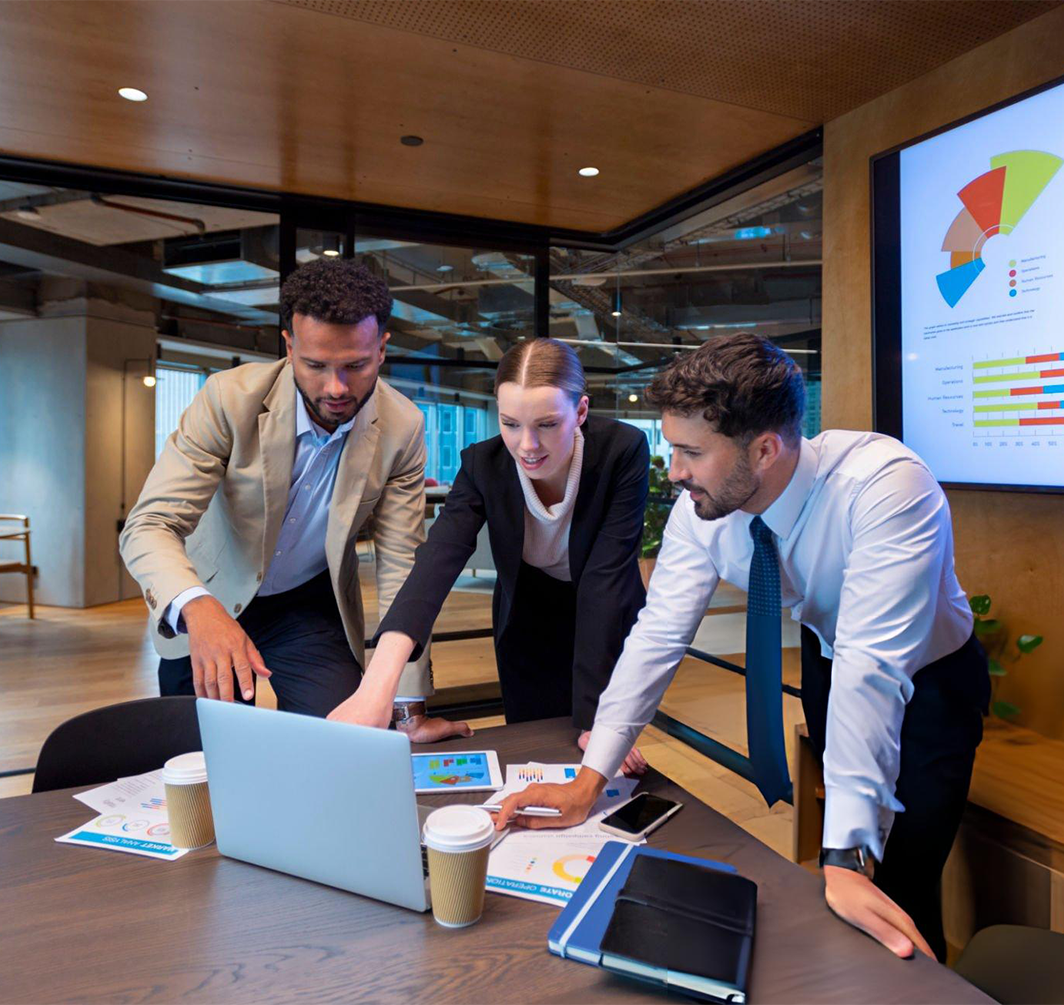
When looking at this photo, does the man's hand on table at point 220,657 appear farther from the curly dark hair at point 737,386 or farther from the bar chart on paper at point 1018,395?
the bar chart on paper at point 1018,395

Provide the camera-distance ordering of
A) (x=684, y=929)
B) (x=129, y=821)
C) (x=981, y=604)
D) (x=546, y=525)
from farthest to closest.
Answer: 1. (x=981, y=604)
2. (x=546, y=525)
3. (x=129, y=821)
4. (x=684, y=929)

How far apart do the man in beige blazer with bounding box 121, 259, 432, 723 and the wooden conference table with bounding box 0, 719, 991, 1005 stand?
714mm

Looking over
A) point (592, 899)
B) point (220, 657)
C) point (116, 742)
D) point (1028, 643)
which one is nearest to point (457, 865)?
point (592, 899)

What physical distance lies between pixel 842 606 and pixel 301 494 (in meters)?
1.36

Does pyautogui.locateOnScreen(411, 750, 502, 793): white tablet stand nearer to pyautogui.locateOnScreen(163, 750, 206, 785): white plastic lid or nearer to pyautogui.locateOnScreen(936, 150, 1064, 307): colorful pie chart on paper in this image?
pyautogui.locateOnScreen(163, 750, 206, 785): white plastic lid

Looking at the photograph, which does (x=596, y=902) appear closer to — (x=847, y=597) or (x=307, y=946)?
(x=307, y=946)

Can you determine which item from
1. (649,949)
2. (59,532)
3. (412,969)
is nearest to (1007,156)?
(649,949)

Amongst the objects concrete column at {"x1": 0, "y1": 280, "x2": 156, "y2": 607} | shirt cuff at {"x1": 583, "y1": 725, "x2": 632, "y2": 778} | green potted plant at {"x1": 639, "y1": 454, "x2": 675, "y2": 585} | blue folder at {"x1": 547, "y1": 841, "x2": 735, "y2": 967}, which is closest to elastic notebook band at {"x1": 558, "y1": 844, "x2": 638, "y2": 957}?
blue folder at {"x1": 547, "y1": 841, "x2": 735, "y2": 967}

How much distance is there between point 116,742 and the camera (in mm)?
1695

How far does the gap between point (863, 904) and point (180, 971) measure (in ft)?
2.62

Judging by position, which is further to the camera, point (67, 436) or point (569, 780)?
point (67, 436)

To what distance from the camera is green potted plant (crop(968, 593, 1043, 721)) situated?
94.2 inches

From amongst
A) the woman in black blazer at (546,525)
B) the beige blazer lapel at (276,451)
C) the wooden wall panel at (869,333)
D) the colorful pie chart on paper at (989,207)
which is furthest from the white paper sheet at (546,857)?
the colorful pie chart on paper at (989,207)

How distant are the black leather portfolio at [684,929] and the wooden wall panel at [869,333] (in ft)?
6.14
